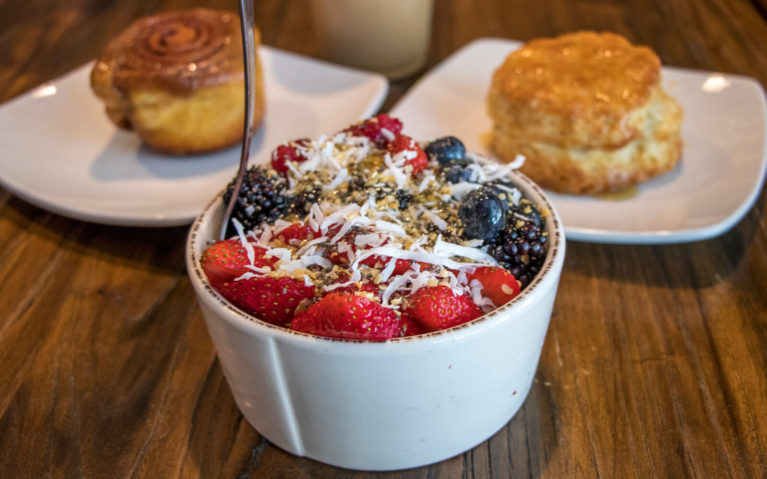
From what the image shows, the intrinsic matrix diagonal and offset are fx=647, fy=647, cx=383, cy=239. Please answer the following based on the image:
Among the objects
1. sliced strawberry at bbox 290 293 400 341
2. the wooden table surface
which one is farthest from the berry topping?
the wooden table surface

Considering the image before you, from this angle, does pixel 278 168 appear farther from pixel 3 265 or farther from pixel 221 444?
pixel 3 265

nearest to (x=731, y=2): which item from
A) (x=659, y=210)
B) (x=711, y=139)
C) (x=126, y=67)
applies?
(x=711, y=139)

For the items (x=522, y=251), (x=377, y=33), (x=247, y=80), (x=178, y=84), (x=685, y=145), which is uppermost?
(x=247, y=80)

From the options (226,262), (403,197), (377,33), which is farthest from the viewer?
(377,33)

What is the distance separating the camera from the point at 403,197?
99cm

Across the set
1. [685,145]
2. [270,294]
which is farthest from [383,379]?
[685,145]

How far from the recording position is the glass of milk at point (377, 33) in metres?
1.88

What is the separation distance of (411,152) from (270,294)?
348mm

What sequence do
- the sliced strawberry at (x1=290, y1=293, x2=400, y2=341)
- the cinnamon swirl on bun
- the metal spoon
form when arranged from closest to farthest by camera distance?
the sliced strawberry at (x1=290, y1=293, x2=400, y2=341)
the metal spoon
the cinnamon swirl on bun

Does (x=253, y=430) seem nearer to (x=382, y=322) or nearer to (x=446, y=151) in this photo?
(x=382, y=322)

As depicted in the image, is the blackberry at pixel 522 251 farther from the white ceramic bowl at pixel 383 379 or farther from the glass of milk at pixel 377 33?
the glass of milk at pixel 377 33

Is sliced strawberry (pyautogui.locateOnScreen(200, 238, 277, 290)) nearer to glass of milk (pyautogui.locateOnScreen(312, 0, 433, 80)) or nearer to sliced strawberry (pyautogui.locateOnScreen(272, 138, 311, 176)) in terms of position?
sliced strawberry (pyautogui.locateOnScreen(272, 138, 311, 176))

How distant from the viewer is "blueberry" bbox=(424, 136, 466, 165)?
3.50 ft

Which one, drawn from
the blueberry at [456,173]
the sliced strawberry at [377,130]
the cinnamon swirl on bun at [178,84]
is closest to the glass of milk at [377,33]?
the cinnamon swirl on bun at [178,84]
